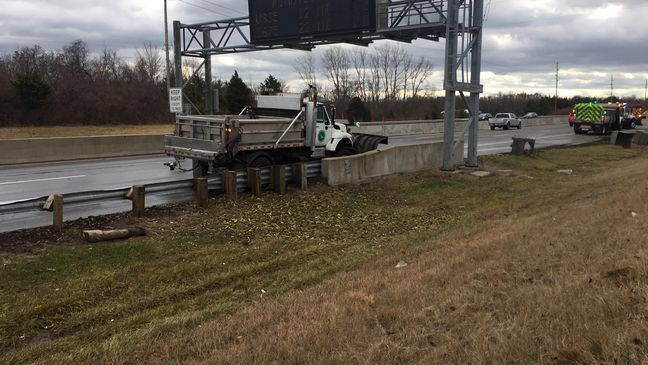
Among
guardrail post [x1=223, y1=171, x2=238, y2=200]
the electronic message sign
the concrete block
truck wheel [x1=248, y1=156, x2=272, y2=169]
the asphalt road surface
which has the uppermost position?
the electronic message sign

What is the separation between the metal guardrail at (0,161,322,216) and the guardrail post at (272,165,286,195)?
17 cm

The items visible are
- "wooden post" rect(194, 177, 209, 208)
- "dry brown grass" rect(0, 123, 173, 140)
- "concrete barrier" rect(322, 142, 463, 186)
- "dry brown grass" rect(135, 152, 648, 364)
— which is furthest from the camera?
"dry brown grass" rect(0, 123, 173, 140)

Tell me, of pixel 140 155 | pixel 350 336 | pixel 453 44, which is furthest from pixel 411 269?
pixel 140 155

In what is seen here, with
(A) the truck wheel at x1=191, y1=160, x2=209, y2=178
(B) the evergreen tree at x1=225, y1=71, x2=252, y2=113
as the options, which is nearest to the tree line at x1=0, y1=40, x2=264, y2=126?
(B) the evergreen tree at x1=225, y1=71, x2=252, y2=113

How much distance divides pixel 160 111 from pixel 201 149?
43299 millimetres

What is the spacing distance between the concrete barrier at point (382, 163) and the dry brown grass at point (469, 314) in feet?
24.4

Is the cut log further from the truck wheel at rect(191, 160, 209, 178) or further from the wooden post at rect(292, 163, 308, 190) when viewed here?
the truck wheel at rect(191, 160, 209, 178)

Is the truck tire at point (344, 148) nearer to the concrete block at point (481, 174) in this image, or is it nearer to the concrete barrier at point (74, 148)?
the concrete block at point (481, 174)

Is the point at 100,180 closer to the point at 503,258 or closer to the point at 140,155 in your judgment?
the point at 140,155

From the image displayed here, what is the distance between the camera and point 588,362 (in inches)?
113

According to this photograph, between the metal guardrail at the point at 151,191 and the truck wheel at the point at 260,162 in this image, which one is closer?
the metal guardrail at the point at 151,191

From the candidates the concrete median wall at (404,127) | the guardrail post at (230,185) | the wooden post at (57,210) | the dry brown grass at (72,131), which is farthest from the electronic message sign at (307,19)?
the dry brown grass at (72,131)

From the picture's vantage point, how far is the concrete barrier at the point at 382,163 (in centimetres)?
1434

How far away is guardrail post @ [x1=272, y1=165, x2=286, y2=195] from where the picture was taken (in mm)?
12859
